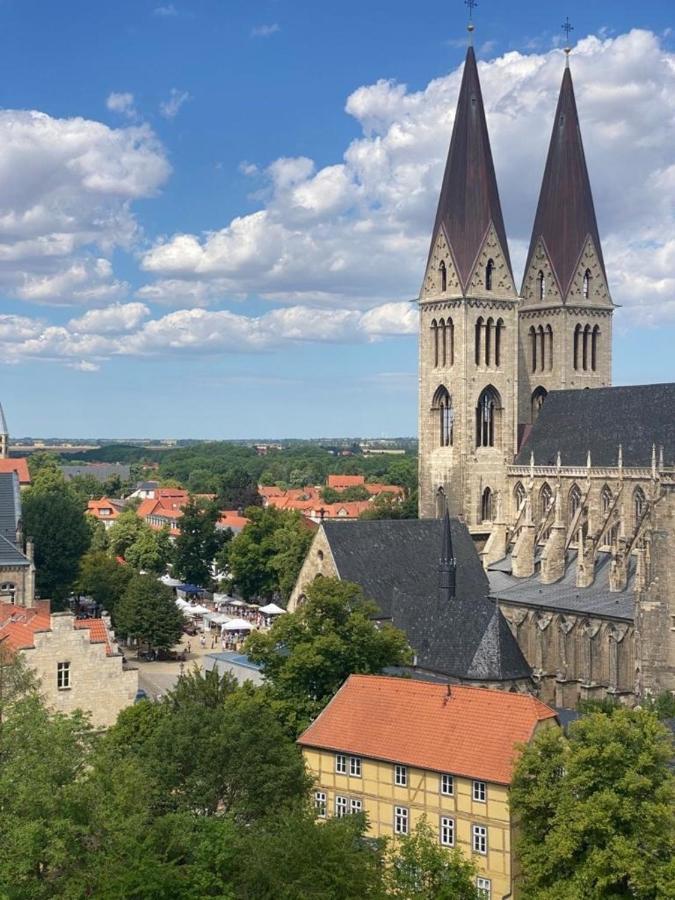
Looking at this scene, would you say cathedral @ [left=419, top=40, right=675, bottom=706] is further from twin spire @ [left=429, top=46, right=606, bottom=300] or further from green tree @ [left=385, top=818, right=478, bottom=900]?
green tree @ [left=385, top=818, right=478, bottom=900]

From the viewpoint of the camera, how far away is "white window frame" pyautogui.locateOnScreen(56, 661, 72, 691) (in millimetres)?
41031

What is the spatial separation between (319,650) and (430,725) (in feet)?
30.9

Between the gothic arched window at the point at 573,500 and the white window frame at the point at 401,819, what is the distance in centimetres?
3847

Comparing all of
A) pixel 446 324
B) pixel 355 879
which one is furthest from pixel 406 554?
pixel 355 879

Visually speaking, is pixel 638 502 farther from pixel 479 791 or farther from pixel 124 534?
pixel 124 534

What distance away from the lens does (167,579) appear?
102m

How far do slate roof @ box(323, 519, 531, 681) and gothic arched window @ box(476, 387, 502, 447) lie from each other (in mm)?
10322

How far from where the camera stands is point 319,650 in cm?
4625

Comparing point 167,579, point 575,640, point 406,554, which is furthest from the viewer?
point 167,579

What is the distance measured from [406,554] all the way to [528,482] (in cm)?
1299

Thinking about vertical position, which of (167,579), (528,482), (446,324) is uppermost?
(446,324)

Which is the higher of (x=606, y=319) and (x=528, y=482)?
(x=606, y=319)

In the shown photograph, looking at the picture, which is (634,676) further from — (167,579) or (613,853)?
(167,579)

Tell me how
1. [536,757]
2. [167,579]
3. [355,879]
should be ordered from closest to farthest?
[355,879] → [536,757] → [167,579]
